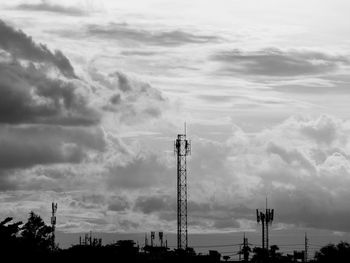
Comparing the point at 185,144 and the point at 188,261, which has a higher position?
the point at 185,144

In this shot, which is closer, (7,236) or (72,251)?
(7,236)

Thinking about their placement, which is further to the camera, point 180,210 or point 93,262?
point 180,210

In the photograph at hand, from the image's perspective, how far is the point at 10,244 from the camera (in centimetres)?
6184

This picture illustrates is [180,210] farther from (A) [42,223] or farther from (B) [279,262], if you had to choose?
(A) [42,223]

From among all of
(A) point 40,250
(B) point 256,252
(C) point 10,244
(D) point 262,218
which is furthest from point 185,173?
(B) point 256,252

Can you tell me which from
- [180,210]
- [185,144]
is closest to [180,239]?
[180,210]

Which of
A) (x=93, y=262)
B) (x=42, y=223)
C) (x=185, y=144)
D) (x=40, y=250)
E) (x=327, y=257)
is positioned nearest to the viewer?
(x=40, y=250)

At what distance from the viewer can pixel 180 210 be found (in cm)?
10762

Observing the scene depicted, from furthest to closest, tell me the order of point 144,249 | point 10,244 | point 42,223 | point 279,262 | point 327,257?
point 144,249 < point 42,223 < point 279,262 < point 327,257 < point 10,244

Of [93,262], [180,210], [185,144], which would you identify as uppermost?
[185,144]

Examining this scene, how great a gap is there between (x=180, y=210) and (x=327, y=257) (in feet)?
88.6

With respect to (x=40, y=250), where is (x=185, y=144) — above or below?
above

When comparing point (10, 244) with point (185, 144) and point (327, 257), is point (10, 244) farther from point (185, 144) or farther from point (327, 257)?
point (327, 257)

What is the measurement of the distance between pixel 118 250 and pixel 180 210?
35.7ft
